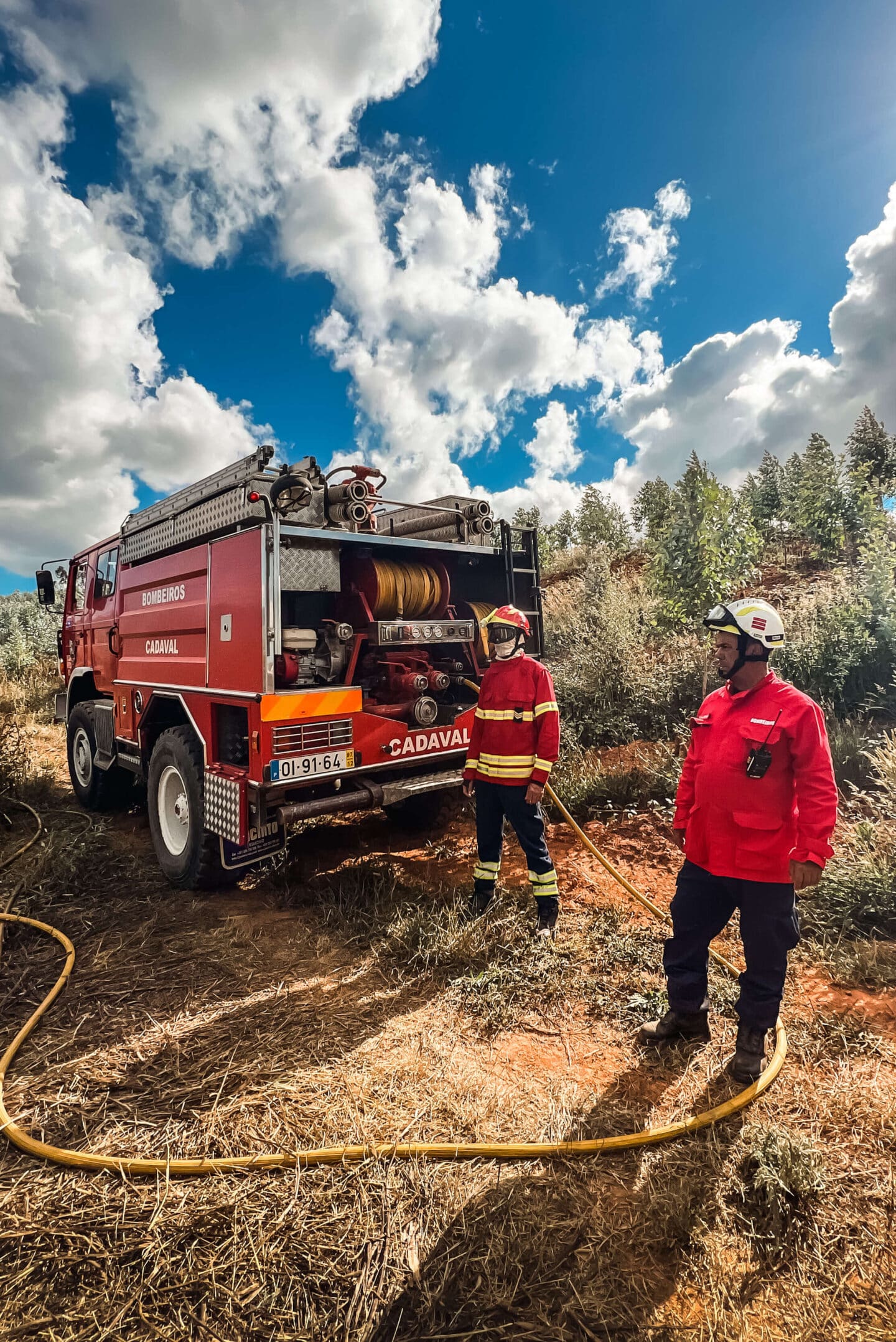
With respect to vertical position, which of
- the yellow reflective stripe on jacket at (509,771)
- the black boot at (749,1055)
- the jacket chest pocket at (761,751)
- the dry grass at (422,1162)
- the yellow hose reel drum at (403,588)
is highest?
the yellow hose reel drum at (403,588)

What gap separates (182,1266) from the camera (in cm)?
184

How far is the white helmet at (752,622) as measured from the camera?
269 centimetres

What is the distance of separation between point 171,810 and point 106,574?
303cm

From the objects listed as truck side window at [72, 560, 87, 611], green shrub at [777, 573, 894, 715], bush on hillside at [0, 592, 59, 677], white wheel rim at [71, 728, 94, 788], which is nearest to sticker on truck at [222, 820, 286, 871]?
white wheel rim at [71, 728, 94, 788]

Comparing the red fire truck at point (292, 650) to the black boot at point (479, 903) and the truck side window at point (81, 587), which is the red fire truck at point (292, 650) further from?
the truck side window at point (81, 587)

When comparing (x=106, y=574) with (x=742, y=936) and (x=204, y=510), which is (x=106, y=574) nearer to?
(x=204, y=510)

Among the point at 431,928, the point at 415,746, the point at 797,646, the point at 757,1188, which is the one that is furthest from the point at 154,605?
the point at 797,646

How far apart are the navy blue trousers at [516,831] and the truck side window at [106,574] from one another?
463 centimetres

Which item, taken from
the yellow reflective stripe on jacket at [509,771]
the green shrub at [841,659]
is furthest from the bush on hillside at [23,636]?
the green shrub at [841,659]

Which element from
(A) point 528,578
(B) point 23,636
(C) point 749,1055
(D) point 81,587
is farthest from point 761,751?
(B) point 23,636

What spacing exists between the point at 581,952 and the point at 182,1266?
239cm

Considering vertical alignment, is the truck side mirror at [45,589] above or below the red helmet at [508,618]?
above

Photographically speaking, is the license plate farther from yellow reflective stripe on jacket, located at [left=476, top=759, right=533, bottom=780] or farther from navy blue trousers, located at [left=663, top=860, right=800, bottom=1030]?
navy blue trousers, located at [left=663, top=860, right=800, bottom=1030]

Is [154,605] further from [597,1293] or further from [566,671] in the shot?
[566,671]
